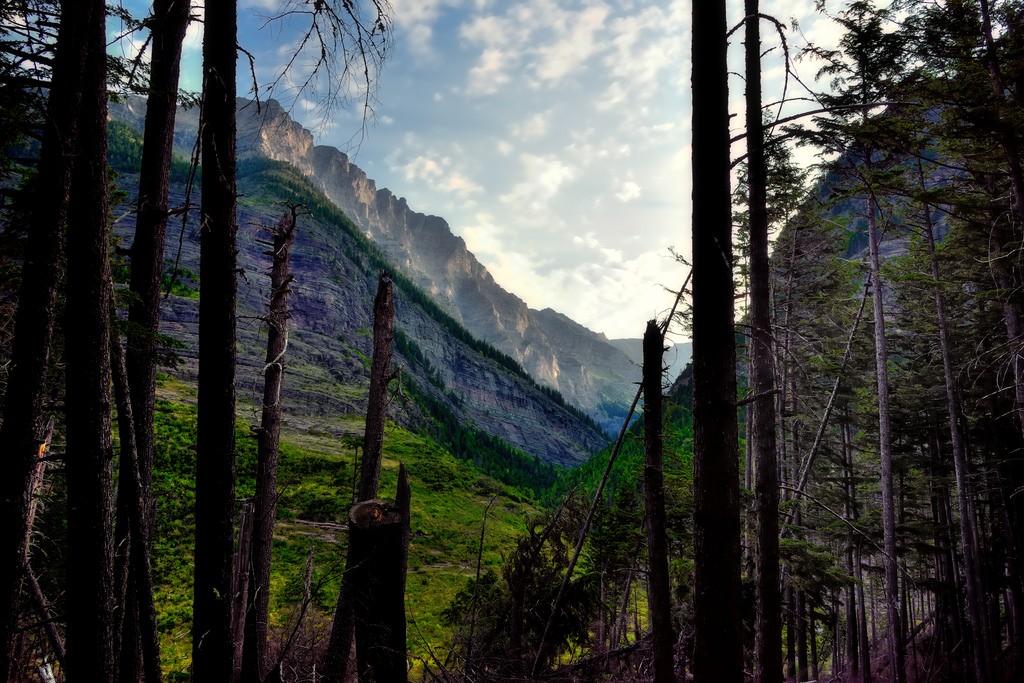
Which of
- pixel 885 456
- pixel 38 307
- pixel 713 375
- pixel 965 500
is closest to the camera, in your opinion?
pixel 713 375

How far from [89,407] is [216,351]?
1488 mm

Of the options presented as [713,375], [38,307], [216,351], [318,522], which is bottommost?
[318,522]

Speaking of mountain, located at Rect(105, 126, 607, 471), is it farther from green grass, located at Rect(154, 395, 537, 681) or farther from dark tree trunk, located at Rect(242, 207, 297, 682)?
dark tree trunk, located at Rect(242, 207, 297, 682)

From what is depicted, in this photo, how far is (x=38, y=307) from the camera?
3.80m

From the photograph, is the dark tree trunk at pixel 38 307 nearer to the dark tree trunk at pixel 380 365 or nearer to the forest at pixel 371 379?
the forest at pixel 371 379

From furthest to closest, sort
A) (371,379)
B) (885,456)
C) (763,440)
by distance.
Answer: (885,456), (371,379), (763,440)

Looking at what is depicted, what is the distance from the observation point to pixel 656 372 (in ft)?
19.2

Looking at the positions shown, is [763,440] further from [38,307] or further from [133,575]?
[38,307]

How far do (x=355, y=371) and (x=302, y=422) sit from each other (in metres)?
20.5

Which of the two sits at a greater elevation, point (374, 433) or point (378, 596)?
point (374, 433)

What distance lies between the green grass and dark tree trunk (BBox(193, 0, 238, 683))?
28.7ft

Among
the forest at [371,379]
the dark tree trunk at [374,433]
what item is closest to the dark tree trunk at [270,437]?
the forest at [371,379]

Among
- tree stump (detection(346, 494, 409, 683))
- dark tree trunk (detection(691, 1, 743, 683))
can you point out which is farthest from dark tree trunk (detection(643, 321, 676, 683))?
tree stump (detection(346, 494, 409, 683))

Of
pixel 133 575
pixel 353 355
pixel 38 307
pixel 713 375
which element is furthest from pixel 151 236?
pixel 353 355
